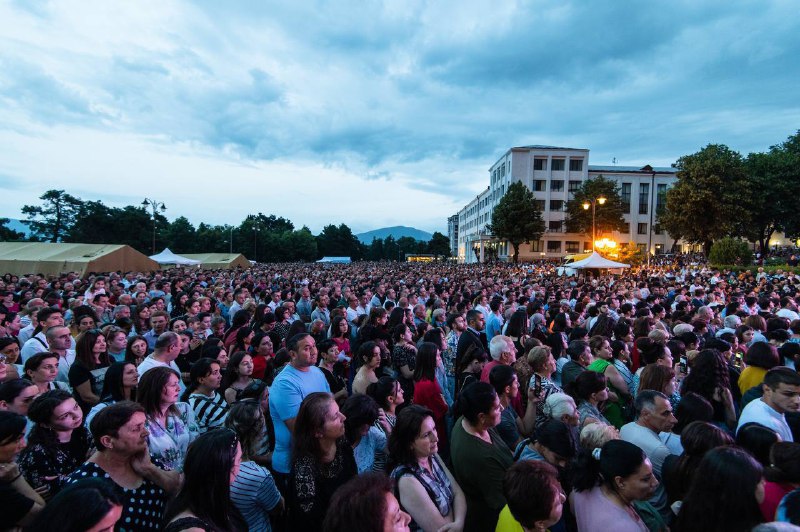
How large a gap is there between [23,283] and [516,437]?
15.3m

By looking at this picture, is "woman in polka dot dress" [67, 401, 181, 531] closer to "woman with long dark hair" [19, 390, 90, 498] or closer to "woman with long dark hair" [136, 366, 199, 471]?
"woman with long dark hair" [19, 390, 90, 498]

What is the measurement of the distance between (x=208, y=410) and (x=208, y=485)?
63.3 inches

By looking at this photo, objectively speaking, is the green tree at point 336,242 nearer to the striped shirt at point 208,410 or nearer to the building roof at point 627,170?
the building roof at point 627,170

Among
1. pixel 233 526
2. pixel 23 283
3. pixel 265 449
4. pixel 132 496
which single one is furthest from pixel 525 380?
pixel 23 283

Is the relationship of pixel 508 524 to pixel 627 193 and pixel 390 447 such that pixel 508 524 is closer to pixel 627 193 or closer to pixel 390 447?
pixel 390 447

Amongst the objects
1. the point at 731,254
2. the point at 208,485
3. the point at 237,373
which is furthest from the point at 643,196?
the point at 208,485

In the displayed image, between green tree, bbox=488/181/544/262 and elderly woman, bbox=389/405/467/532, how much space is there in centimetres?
4976

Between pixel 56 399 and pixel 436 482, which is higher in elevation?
pixel 56 399

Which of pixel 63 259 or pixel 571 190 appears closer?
pixel 63 259

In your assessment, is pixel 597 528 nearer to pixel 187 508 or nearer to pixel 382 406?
pixel 382 406

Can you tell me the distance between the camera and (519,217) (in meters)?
50.2

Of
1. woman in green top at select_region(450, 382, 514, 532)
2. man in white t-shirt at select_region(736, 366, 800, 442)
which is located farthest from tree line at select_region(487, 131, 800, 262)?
woman in green top at select_region(450, 382, 514, 532)

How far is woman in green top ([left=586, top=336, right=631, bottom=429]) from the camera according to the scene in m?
4.02

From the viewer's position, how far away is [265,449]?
3.12 meters
